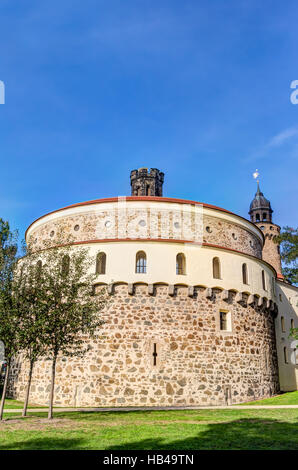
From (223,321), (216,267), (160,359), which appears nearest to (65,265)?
(160,359)

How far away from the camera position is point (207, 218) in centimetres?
2378

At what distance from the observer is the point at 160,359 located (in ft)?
62.0

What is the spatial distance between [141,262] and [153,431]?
10452 millimetres

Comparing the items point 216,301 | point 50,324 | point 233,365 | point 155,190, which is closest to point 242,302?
point 216,301

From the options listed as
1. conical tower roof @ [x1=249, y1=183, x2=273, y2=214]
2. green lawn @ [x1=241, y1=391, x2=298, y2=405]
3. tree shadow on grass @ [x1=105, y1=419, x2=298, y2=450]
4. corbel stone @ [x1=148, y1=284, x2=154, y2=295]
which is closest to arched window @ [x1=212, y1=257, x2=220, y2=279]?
corbel stone @ [x1=148, y1=284, x2=154, y2=295]

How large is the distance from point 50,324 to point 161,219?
10.4 m

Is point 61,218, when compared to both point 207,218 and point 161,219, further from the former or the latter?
point 207,218

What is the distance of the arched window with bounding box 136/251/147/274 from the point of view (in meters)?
20.3

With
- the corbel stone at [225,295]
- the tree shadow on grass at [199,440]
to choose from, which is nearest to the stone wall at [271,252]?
the corbel stone at [225,295]

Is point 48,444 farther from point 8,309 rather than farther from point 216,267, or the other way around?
point 216,267

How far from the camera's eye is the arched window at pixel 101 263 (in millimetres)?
20227

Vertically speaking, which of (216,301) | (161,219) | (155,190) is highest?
(155,190)

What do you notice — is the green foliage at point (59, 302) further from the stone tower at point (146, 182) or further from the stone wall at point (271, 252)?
the stone wall at point (271, 252)

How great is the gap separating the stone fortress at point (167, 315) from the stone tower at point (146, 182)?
17.7 meters
